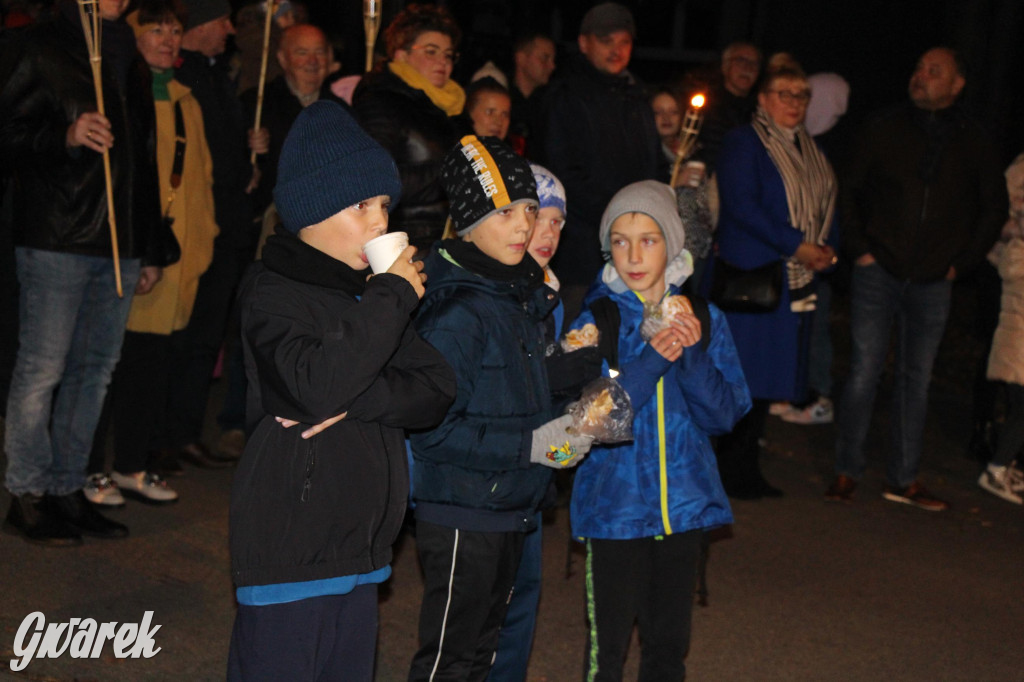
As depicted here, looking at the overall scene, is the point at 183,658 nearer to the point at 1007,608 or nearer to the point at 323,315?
the point at 323,315

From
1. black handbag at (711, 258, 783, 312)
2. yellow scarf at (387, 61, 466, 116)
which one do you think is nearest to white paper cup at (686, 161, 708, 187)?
black handbag at (711, 258, 783, 312)

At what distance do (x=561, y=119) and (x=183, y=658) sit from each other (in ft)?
11.7

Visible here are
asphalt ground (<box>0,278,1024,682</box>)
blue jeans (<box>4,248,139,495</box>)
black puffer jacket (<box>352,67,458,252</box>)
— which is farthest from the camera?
black puffer jacket (<box>352,67,458,252</box>)

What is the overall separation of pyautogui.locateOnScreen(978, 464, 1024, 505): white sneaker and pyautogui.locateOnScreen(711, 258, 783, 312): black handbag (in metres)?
2.02

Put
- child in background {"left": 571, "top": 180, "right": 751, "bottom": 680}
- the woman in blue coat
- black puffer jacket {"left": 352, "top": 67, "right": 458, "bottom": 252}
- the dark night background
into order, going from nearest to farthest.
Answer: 1. child in background {"left": 571, "top": 180, "right": 751, "bottom": 680}
2. black puffer jacket {"left": 352, "top": 67, "right": 458, "bottom": 252}
3. the woman in blue coat
4. the dark night background

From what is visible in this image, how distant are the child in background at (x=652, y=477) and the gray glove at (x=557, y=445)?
342mm

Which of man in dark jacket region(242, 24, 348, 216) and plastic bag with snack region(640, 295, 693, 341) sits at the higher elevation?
man in dark jacket region(242, 24, 348, 216)

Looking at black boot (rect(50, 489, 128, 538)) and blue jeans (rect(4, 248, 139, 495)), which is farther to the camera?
black boot (rect(50, 489, 128, 538))

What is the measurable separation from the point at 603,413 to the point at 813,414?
5865 millimetres

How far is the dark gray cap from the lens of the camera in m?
6.81

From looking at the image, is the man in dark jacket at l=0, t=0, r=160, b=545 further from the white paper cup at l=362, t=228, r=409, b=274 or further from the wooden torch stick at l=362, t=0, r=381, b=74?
the white paper cup at l=362, t=228, r=409, b=274

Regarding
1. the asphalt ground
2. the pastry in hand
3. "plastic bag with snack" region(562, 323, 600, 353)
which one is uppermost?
"plastic bag with snack" region(562, 323, 600, 353)

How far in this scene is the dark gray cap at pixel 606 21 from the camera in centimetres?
681

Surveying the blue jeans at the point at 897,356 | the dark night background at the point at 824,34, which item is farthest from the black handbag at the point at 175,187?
the dark night background at the point at 824,34
